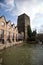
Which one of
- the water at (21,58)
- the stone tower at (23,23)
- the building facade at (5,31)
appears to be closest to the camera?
the water at (21,58)

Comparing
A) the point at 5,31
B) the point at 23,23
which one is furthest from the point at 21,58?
the point at 23,23

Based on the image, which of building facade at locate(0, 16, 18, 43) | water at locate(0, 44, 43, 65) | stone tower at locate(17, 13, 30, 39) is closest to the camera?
water at locate(0, 44, 43, 65)

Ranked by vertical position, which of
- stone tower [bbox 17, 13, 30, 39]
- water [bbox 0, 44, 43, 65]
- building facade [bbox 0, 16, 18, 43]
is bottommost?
water [bbox 0, 44, 43, 65]

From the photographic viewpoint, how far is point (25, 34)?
55.5 m

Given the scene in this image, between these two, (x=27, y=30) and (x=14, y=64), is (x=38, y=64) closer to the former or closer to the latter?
(x=14, y=64)

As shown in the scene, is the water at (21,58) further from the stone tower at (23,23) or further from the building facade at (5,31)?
the stone tower at (23,23)

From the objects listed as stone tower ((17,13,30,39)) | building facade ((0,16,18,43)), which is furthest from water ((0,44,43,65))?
stone tower ((17,13,30,39))

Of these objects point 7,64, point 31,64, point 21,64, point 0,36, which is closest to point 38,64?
point 31,64

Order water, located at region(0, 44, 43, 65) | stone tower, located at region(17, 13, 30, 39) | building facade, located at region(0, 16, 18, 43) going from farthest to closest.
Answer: stone tower, located at region(17, 13, 30, 39) < building facade, located at region(0, 16, 18, 43) < water, located at region(0, 44, 43, 65)

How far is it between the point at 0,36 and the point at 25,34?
2909 centimetres

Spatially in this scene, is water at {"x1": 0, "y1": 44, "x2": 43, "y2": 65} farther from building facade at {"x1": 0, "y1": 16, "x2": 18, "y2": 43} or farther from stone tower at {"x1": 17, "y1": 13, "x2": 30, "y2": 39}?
stone tower at {"x1": 17, "y1": 13, "x2": 30, "y2": 39}

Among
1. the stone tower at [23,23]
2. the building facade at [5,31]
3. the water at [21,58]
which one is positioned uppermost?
the stone tower at [23,23]

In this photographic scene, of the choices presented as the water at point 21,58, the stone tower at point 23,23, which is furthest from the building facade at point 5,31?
the stone tower at point 23,23

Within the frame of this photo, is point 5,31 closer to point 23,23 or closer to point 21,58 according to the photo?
point 21,58
